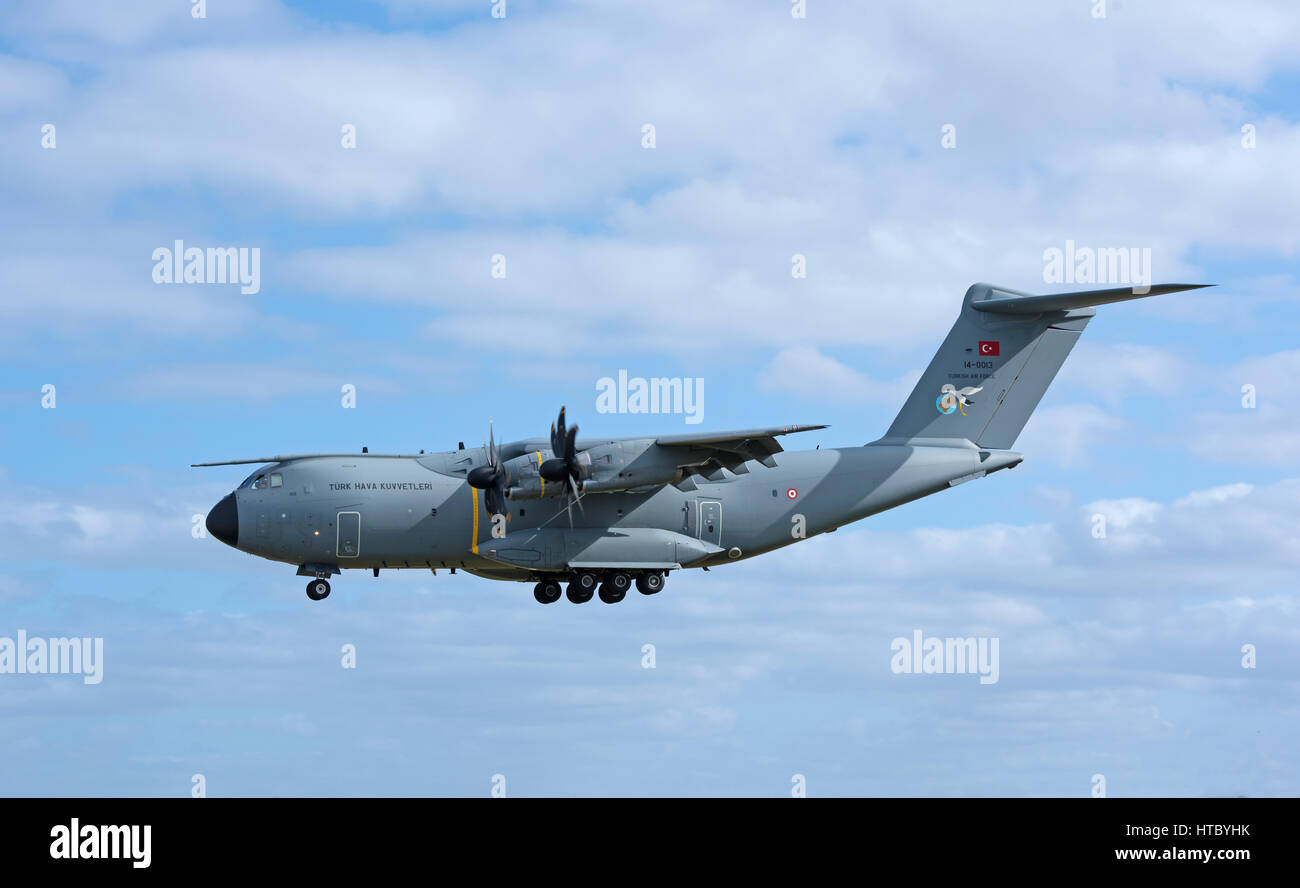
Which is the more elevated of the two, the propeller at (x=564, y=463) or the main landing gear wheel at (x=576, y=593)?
the propeller at (x=564, y=463)

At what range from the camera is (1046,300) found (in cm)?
3947

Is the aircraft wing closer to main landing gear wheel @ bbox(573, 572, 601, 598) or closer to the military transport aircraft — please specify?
the military transport aircraft

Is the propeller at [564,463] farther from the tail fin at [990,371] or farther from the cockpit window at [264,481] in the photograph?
the tail fin at [990,371]

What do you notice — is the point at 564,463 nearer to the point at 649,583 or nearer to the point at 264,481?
the point at 649,583

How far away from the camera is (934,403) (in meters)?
40.2

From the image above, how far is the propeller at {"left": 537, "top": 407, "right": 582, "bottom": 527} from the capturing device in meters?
34.4

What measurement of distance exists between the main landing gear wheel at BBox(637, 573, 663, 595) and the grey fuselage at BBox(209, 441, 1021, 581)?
0.61 m

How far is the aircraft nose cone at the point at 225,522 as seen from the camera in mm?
35094

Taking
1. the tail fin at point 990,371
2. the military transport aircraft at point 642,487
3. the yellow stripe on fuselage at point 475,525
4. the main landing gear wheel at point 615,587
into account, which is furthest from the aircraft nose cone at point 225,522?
the tail fin at point 990,371
